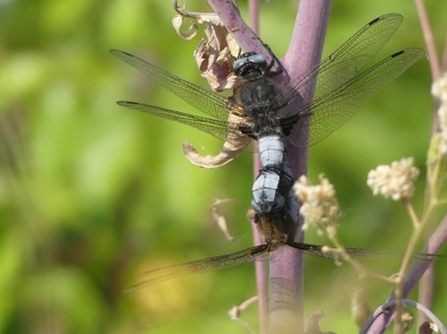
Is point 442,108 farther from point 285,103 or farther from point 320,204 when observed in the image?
point 285,103

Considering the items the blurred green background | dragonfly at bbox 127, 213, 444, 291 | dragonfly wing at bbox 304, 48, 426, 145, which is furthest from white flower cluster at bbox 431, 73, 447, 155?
the blurred green background

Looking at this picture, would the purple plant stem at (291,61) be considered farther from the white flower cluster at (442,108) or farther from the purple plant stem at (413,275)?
the white flower cluster at (442,108)

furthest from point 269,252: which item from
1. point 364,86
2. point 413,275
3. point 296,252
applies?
point 364,86

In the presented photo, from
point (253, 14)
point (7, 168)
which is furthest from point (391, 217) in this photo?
point (253, 14)

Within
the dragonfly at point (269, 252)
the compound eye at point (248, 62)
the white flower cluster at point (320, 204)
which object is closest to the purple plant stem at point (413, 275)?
the dragonfly at point (269, 252)

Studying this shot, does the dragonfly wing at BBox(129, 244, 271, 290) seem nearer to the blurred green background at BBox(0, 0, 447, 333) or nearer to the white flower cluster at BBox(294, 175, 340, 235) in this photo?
the white flower cluster at BBox(294, 175, 340, 235)
